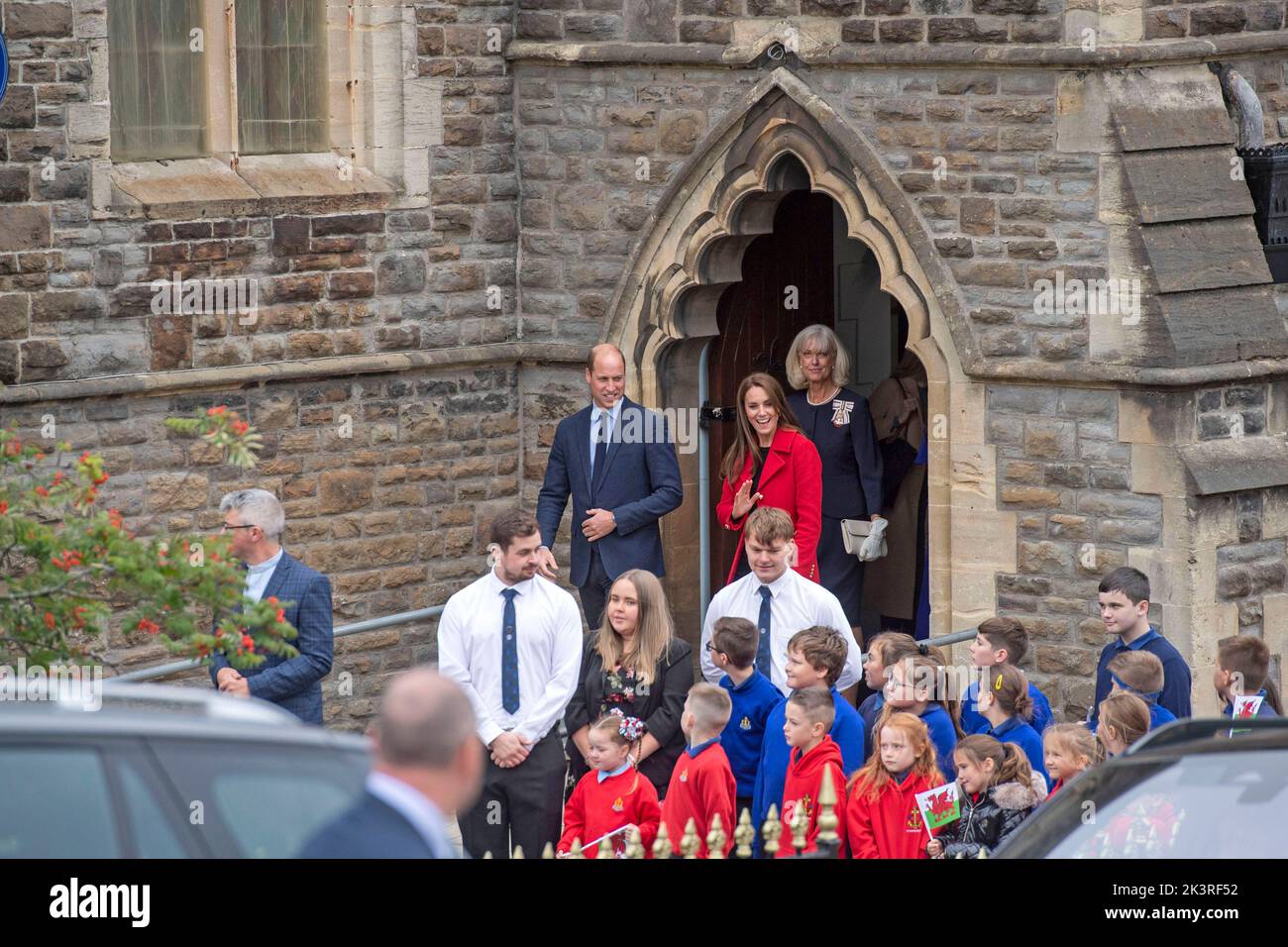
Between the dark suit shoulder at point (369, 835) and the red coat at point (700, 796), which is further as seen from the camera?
the red coat at point (700, 796)

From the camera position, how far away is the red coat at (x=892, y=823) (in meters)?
6.70

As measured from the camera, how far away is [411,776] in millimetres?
3500

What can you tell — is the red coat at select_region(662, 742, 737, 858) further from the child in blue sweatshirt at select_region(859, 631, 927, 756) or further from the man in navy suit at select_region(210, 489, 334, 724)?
the man in navy suit at select_region(210, 489, 334, 724)

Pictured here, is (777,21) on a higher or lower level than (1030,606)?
higher

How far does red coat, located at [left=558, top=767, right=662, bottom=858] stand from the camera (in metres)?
7.18

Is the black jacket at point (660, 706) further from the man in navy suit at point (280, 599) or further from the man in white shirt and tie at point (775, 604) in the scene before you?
the man in navy suit at point (280, 599)

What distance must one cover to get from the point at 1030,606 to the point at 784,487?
4.51ft

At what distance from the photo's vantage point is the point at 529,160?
37.7 feet

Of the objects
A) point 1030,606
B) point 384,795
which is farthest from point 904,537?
point 384,795

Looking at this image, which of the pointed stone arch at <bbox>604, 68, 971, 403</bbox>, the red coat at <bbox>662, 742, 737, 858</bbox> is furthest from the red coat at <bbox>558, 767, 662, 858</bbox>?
the pointed stone arch at <bbox>604, 68, 971, 403</bbox>

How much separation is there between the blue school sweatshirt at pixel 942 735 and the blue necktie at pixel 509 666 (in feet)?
5.12

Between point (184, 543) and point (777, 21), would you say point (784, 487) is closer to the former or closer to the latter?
point (777, 21)

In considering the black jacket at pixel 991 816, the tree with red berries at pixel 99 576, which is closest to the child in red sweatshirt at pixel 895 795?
the black jacket at pixel 991 816

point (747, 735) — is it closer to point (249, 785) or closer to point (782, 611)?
point (782, 611)
